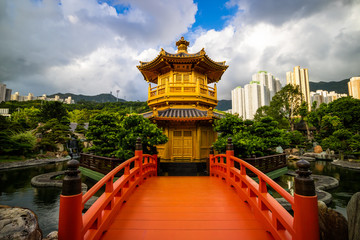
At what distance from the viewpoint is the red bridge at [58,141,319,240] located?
2057mm

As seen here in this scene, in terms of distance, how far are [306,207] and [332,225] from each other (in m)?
0.54

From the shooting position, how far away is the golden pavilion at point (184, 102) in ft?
39.8

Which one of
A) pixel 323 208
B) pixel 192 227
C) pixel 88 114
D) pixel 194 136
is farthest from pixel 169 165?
pixel 88 114

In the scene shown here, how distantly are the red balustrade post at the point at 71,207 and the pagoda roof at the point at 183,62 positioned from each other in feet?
38.7

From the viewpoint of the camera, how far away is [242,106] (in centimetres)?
7300

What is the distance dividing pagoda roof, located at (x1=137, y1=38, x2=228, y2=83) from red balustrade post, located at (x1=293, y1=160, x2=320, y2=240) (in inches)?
459

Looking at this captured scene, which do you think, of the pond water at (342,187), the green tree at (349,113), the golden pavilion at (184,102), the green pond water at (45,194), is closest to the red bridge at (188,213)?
the green pond water at (45,194)

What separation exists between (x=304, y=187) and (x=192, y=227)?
1.89 meters

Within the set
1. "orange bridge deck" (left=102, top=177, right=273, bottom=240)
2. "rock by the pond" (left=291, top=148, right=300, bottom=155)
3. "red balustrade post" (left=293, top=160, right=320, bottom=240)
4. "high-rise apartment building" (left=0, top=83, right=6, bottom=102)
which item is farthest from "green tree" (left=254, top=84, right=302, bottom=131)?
"high-rise apartment building" (left=0, top=83, right=6, bottom=102)

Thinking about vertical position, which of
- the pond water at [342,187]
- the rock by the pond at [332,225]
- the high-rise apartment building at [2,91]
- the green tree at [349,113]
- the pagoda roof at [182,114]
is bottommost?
the pond water at [342,187]

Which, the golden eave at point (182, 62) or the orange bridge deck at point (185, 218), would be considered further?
the golden eave at point (182, 62)

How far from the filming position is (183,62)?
42.6 feet

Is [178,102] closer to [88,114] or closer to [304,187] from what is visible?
[304,187]

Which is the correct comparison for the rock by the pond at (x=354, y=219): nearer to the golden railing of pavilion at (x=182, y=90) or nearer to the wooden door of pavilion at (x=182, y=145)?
the wooden door of pavilion at (x=182, y=145)
